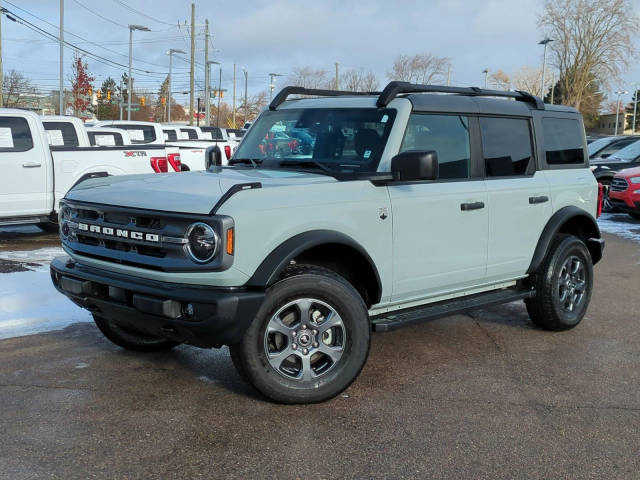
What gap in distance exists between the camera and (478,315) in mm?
6852

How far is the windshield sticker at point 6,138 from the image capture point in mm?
10727

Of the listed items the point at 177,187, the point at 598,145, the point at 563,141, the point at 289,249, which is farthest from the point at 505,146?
the point at 598,145

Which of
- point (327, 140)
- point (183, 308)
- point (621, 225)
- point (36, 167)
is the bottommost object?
point (621, 225)

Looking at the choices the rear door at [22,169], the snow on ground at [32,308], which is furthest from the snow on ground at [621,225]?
the rear door at [22,169]

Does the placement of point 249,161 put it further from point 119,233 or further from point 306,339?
point 306,339

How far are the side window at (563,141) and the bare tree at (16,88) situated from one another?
61678mm

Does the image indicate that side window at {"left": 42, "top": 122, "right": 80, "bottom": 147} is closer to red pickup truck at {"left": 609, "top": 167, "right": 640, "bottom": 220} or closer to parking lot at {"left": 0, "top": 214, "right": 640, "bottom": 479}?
parking lot at {"left": 0, "top": 214, "right": 640, "bottom": 479}

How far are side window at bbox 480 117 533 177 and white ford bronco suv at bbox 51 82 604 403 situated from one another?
0.05ft

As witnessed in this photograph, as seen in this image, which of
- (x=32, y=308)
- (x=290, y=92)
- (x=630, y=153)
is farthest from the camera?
(x=630, y=153)

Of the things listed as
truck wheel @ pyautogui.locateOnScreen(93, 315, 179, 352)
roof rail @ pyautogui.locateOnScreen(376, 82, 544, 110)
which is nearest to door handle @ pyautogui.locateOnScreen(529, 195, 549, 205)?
roof rail @ pyautogui.locateOnScreen(376, 82, 544, 110)

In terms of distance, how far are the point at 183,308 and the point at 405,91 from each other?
2326 mm

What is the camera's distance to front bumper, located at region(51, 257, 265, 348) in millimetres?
3859

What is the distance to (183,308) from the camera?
3.94 meters

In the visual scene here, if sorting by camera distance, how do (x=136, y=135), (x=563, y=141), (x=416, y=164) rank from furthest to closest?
(x=136, y=135) < (x=563, y=141) < (x=416, y=164)
